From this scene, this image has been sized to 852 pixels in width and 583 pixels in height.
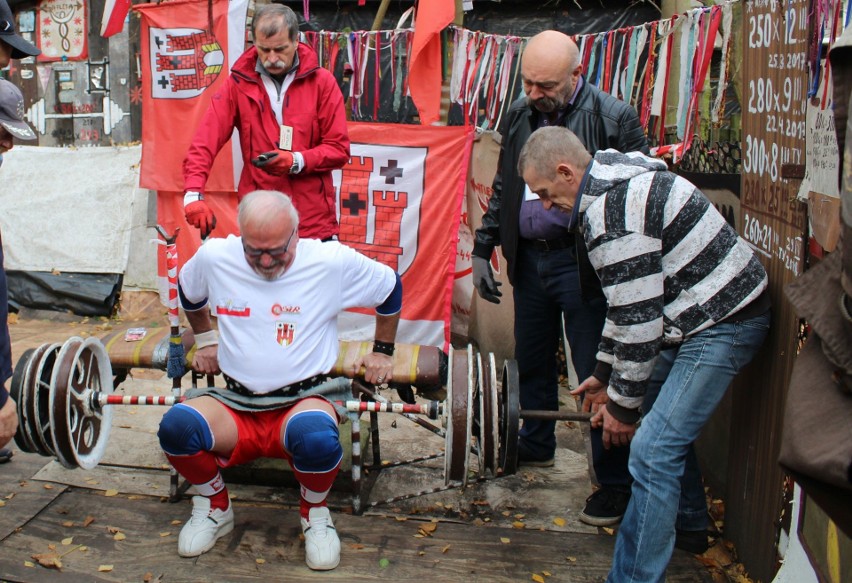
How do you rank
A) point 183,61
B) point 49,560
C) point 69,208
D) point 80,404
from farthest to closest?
point 69,208 < point 183,61 < point 80,404 < point 49,560

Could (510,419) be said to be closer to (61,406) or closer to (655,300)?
(655,300)

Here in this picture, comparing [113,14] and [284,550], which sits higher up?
[113,14]

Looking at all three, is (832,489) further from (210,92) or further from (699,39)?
(210,92)

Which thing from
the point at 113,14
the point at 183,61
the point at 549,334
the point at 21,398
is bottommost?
the point at 21,398

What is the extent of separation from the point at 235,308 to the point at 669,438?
75.8 inches


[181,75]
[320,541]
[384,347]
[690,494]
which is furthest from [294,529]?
[181,75]

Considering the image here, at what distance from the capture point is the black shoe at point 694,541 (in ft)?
12.0

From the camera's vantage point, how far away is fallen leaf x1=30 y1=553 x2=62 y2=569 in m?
3.53

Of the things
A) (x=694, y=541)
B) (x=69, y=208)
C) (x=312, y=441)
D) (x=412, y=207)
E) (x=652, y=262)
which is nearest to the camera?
(x=652, y=262)

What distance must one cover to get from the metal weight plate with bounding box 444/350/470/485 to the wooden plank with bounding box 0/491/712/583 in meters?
0.41

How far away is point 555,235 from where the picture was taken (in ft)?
13.1

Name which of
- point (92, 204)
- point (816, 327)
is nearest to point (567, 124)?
point (816, 327)

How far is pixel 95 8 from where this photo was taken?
29.9 ft

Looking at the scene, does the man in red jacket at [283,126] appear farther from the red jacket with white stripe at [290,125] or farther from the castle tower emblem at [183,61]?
the castle tower emblem at [183,61]
